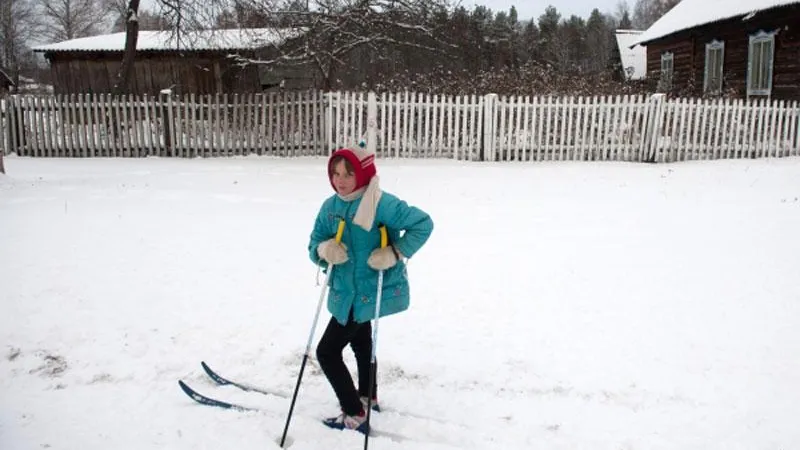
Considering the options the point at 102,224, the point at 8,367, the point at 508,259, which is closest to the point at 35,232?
the point at 102,224

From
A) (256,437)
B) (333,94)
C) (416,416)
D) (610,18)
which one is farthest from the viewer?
(610,18)

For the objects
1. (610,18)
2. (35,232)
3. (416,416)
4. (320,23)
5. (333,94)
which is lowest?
(416,416)

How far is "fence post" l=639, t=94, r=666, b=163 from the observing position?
1341 cm

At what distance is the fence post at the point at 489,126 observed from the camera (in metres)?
13.3

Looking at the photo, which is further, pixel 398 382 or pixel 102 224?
pixel 102 224

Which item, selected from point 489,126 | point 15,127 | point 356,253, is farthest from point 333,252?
point 15,127

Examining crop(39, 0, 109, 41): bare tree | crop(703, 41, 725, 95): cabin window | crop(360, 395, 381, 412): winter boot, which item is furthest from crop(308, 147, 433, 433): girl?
crop(39, 0, 109, 41): bare tree

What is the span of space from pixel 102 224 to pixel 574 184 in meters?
7.33

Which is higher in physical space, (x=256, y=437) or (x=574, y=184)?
(x=574, y=184)

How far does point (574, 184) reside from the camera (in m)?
10.6

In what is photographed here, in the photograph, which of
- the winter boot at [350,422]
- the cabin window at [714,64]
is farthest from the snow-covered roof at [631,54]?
the winter boot at [350,422]

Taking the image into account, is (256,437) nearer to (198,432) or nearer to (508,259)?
(198,432)

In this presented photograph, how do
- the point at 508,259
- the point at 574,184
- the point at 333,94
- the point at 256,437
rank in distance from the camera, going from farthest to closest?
the point at 333,94 → the point at 574,184 → the point at 508,259 → the point at 256,437

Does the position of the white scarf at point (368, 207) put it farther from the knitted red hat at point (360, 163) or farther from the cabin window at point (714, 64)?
the cabin window at point (714, 64)
